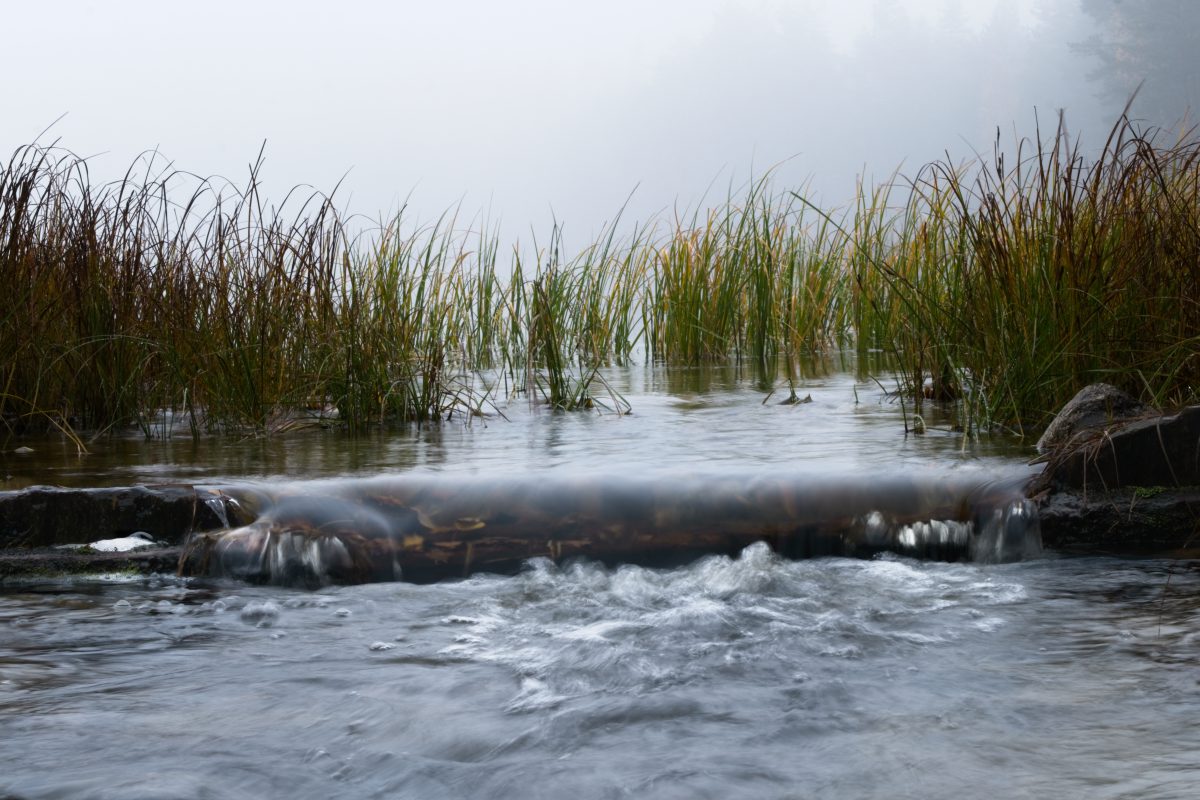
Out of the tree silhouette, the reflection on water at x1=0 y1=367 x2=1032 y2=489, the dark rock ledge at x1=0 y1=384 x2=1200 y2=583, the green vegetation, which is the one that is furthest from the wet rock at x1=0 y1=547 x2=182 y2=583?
the tree silhouette

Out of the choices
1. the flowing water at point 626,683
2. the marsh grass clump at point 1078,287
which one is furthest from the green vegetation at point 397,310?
the flowing water at point 626,683

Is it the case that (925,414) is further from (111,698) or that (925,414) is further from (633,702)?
(111,698)

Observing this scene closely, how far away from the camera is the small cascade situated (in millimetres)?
3035

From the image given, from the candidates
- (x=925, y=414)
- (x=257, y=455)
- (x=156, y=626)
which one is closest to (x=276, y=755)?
(x=156, y=626)

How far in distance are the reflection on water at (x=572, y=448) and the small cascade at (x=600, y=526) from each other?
25cm

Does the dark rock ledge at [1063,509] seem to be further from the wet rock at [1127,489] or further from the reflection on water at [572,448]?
the reflection on water at [572,448]

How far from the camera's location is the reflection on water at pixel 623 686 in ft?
5.80

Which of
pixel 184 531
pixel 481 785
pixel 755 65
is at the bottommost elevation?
pixel 481 785

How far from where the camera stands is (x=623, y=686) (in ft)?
6.98

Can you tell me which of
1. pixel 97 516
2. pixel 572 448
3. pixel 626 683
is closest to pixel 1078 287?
pixel 572 448

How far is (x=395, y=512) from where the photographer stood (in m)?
3.24

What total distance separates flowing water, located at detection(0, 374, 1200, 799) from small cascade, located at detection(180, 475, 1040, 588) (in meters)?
0.08

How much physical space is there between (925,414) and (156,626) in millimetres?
3302

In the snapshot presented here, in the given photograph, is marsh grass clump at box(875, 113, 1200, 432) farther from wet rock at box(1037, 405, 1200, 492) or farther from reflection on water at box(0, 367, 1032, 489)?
wet rock at box(1037, 405, 1200, 492)
